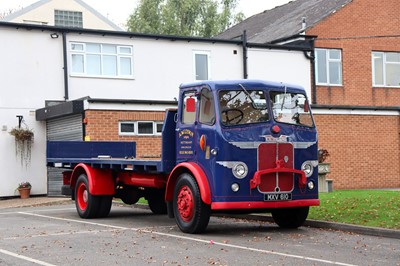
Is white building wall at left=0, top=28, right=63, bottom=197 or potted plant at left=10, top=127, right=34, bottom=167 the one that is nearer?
potted plant at left=10, top=127, right=34, bottom=167

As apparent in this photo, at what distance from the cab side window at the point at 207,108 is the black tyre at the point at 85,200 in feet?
13.2

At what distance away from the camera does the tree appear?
5306 cm

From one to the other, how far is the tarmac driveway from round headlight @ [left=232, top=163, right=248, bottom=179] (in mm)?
1049

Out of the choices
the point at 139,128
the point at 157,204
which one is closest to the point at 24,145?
the point at 139,128

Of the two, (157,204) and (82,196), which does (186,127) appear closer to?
(82,196)

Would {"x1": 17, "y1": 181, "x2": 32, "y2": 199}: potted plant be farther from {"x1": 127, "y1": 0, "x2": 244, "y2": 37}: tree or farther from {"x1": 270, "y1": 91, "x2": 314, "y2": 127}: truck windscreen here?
{"x1": 127, "y1": 0, "x2": 244, "y2": 37}: tree

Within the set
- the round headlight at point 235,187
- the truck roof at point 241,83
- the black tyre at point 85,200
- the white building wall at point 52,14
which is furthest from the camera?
the white building wall at point 52,14

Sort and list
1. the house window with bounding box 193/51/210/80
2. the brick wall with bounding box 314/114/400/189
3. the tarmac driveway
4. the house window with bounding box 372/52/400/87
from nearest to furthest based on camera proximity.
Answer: the tarmac driveway → the brick wall with bounding box 314/114/400/189 → the house window with bounding box 193/51/210/80 → the house window with bounding box 372/52/400/87

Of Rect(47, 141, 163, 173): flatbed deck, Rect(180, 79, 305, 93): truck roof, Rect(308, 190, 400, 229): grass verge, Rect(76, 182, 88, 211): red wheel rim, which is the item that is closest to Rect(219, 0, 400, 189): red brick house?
Rect(308, 190, 400, 229): grass verge

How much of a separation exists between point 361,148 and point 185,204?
50.9ft

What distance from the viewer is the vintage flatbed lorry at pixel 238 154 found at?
42.2ft

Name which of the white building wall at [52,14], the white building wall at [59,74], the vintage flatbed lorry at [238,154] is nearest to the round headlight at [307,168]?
the vintage flatbed lorry at [238,154]

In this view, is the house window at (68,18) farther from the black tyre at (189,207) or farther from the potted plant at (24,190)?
the black tyre at (189,207)

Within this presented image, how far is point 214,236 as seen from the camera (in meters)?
12.9
